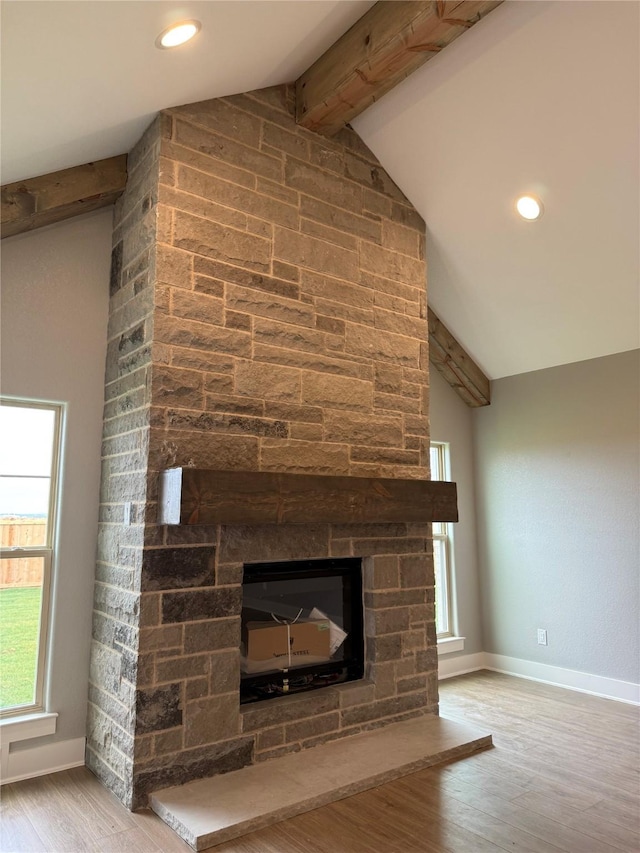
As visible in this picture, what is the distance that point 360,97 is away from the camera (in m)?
3.41

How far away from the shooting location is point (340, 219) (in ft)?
12.3

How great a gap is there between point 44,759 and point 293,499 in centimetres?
178

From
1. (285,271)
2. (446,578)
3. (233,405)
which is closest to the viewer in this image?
(233,405)

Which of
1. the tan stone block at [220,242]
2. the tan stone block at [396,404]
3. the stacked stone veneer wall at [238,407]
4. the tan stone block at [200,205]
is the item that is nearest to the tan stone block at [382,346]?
the stacked stone veneer wall at [238,407]

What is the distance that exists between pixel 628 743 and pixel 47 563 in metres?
3.45

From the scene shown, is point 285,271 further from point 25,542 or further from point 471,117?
point 25,542

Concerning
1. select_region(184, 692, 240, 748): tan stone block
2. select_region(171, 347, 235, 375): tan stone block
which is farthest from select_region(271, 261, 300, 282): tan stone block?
select_region(184, 692, 240, 748): tan stone block

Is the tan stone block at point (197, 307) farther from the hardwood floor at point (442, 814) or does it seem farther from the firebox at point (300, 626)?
the hardwood floor at point (442, 814)

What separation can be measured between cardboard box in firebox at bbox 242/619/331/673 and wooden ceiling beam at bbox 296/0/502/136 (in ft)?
9.71

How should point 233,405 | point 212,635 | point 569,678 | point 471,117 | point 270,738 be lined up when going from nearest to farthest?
point 212,635 < point 270,738 < point 233,405 < point 471,117 < point 569,678

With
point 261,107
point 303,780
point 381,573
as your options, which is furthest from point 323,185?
point 303,780

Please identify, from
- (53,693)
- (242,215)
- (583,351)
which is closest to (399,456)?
(242,215)

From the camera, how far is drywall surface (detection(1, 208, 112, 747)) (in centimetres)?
308

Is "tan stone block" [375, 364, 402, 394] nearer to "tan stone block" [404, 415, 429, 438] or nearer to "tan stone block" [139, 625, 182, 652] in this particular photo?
"tan stone block" [404, 415, 429, 438]
